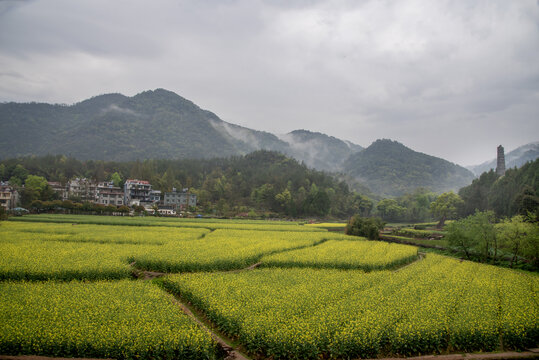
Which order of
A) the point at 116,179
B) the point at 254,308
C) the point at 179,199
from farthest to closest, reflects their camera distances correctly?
1. the point at 116,179
2. the point at 179,199
3. the point at 254,308

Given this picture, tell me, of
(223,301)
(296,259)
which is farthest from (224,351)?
(296,259)

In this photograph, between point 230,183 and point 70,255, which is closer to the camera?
point 70,255

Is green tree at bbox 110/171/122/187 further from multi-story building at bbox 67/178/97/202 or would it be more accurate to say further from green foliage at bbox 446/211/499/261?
green foliage at bbox 446/211/499/261

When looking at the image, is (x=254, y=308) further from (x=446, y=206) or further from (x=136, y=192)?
(x=136, y=192)

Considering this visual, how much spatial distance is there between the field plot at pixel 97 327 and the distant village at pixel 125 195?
67.2 meters

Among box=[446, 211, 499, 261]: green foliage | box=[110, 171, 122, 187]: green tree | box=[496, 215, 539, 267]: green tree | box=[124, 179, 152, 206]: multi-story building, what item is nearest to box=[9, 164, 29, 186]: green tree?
box=[110, 171, 122, 187]: green tree

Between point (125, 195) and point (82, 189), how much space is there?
12.1 meters

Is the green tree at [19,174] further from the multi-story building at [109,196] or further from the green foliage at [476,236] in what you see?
the green foliage at [476,236]

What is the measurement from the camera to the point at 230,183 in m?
105

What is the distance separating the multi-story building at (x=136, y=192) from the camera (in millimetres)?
86562

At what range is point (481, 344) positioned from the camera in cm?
1300

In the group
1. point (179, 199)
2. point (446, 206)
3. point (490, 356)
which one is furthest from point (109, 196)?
point (490, 356)

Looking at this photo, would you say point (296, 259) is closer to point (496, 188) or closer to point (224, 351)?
point (224, 351)

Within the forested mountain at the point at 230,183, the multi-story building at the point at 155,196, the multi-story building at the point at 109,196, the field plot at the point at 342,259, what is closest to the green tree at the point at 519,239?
the field plot at the point at 342,259
